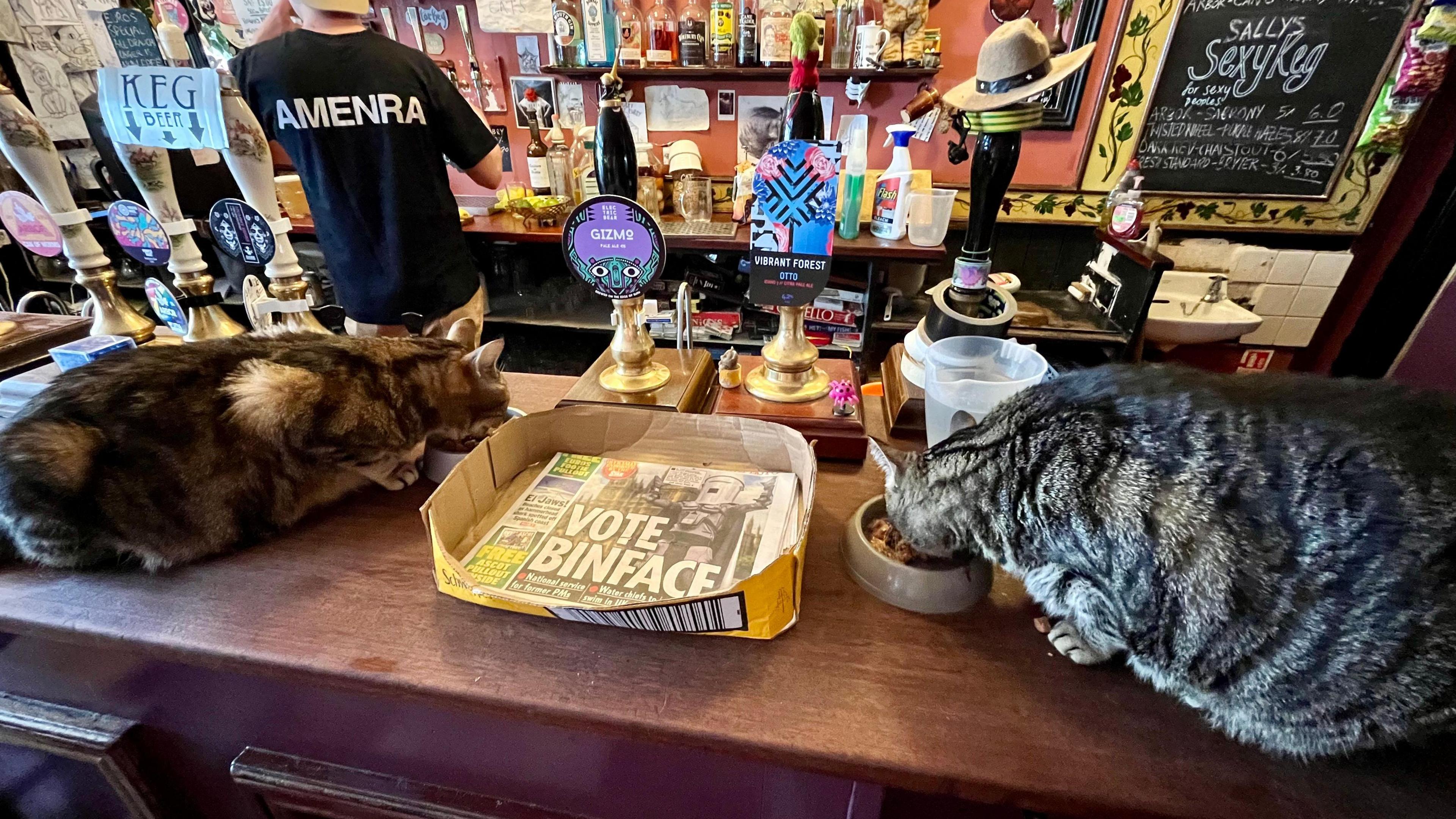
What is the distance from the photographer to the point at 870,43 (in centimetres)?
229

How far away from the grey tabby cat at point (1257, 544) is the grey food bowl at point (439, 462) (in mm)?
764

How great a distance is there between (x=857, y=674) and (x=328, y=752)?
707mm

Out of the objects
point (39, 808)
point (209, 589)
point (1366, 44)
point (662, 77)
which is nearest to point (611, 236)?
point (209, 589)

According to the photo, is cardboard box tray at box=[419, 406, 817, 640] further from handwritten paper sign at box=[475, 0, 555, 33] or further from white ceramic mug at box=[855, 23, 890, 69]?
handwritten paper sign at box=[475, 0, 555, 33]

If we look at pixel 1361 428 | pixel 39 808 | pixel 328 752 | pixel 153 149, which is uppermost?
pixel 153 149

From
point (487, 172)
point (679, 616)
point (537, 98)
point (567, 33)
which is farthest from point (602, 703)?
point (537, 98)

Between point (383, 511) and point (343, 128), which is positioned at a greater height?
point (343, 128)

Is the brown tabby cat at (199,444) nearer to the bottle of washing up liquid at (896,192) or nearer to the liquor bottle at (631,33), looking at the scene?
the bottle of washing up liquid at (896,192)

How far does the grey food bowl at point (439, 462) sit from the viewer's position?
927mm

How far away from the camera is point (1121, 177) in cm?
234

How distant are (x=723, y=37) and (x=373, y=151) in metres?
1.50

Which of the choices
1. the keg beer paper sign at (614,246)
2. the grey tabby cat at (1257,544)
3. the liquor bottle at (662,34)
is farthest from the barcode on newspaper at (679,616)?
the liquor bottle at (662,34)

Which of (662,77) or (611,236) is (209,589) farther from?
(662,77)

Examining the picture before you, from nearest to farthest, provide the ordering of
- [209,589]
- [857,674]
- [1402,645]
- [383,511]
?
[1402,645]
[857,674]
[209,589]
[383,511]
